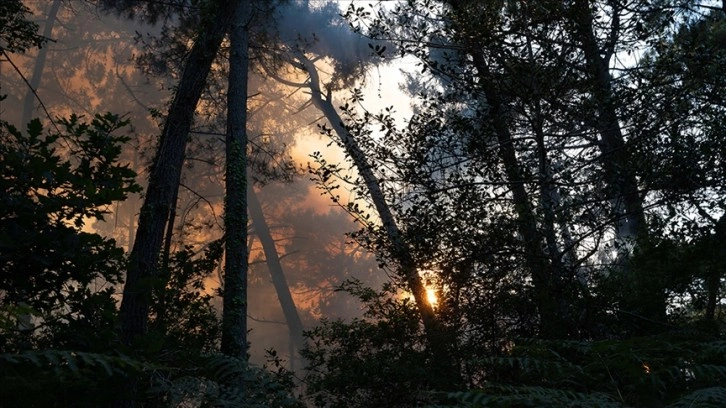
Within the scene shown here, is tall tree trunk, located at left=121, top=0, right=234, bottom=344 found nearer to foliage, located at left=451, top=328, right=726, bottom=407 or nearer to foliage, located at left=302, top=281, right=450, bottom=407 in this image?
foliage, located at left=302, top=281, right=450, bottom=407

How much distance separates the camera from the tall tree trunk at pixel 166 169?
19.9 ft

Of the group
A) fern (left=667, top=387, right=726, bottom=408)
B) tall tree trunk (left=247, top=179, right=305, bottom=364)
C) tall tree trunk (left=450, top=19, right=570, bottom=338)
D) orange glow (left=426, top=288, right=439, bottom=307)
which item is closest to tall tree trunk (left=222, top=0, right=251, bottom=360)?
orange glow (left=426, top=288, right=439, bottom=307)

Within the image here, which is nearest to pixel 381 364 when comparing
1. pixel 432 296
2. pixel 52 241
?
pixel 432 296

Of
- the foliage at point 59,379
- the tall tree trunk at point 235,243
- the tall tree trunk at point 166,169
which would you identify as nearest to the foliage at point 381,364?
the tall tree trunk at point 235,243

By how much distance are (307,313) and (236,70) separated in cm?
2765

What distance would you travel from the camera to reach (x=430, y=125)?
769cm

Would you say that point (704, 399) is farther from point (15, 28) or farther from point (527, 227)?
point (15, 28)

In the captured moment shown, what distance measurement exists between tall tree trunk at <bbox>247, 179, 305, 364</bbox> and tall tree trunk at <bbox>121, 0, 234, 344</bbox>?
22919 millimetres

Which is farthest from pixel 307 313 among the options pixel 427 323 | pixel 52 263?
pixel 52 263

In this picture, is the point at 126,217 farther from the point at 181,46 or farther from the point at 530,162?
the point at 530,162

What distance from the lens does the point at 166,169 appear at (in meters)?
7.01

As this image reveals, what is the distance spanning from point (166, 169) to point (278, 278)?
78.0ft

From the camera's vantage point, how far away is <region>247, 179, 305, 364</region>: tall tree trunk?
29984 millimetres

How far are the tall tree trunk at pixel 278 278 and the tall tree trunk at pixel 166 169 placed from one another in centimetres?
2292
